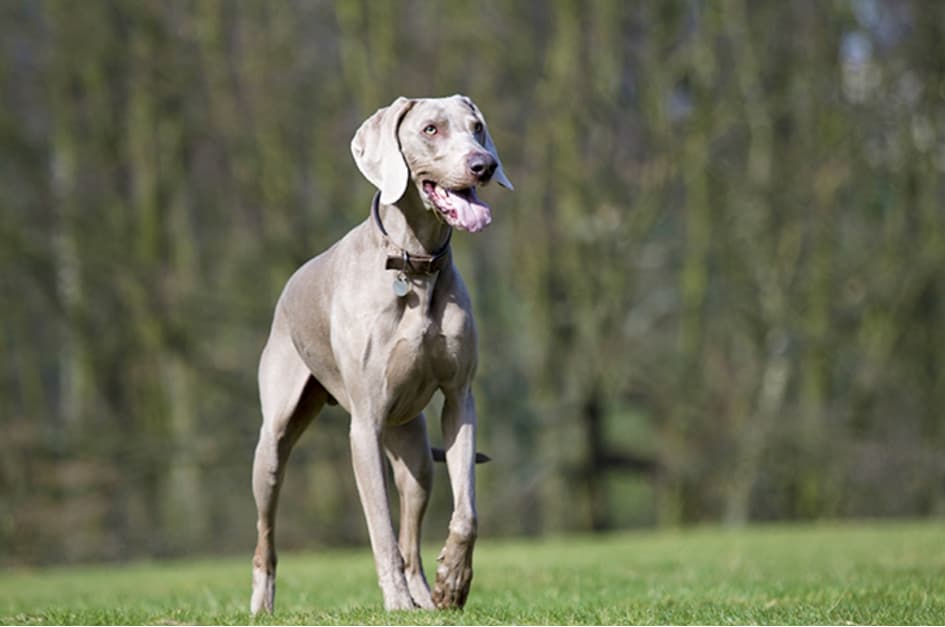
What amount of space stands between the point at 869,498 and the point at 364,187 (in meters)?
8.38

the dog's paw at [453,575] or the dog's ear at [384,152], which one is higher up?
the dog's ear at [384,152]

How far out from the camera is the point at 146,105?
21.7 m

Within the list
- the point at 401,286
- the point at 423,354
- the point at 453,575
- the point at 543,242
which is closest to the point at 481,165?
the point at 401,286

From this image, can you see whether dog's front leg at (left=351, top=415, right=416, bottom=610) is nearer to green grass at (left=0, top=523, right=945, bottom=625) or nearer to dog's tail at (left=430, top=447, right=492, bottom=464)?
green grass at (left=0, top=523, right=945, bottom=625)

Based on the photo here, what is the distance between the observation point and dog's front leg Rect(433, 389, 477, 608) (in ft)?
20.4

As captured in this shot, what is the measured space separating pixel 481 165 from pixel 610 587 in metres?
3.36

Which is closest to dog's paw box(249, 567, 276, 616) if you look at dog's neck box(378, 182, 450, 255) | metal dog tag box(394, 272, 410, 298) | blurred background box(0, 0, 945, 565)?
metal dog tag box(394, 272, 410, 298)

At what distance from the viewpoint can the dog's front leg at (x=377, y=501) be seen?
20.9 ft

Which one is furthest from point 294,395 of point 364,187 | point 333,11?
point 333,11

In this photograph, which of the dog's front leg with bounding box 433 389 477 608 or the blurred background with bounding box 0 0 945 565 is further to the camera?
the blurred background with bounding box 0 0 945 565

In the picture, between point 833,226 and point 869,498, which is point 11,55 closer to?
point 833,226

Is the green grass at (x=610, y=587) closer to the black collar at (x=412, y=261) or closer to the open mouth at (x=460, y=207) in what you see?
the black collar at (x=412, y=261)

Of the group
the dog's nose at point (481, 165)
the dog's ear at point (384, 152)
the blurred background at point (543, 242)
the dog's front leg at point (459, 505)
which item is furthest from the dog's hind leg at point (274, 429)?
the blurred background at point (543, 242)

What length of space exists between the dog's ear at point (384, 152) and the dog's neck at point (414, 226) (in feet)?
0.56
